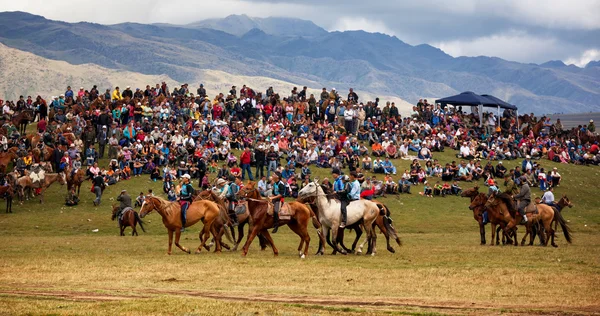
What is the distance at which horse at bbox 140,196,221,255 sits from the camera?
25219mm

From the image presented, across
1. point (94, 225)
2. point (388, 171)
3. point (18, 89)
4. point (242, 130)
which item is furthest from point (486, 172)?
point (18, 89)

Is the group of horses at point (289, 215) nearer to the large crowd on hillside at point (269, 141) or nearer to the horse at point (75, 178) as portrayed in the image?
the large crowd on hillside at point (269, 141)

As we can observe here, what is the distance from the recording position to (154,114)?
47344mm

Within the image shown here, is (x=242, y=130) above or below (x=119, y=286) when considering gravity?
above

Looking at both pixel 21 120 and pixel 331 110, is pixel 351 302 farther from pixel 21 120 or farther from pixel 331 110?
pixel 331 110

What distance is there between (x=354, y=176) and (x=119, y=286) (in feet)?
30.6

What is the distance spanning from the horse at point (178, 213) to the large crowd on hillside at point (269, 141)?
9.49m

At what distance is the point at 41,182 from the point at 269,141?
13262mm

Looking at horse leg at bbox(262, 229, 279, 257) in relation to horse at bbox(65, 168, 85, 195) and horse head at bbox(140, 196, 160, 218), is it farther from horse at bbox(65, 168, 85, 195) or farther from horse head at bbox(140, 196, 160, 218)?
horse at bbox(65, 168, 85, 195)

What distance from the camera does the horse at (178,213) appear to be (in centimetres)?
2522

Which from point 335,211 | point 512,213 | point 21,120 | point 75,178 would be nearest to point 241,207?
point 335,211

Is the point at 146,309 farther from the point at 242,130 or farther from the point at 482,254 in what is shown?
the point at 242,130

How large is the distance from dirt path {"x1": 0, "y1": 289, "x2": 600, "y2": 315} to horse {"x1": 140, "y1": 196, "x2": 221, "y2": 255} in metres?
7.77

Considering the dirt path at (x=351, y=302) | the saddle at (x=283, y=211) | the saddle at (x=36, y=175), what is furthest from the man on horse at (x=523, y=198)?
the saddle at (x=36, y=175)
